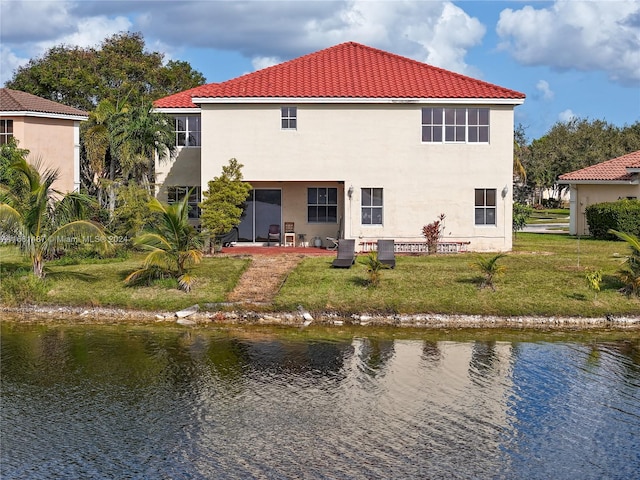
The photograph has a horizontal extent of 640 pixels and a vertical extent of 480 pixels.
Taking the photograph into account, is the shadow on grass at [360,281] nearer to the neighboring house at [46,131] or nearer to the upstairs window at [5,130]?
the neighboring house at [46,131]

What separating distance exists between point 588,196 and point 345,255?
19507mm

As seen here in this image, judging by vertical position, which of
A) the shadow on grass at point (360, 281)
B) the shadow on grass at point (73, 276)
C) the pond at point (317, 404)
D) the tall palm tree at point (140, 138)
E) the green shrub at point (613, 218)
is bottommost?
the pond at point (317, 404)

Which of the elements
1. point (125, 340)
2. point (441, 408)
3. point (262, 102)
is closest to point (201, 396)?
point (441, 408)

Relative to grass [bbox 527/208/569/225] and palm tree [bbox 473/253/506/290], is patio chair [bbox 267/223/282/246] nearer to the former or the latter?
palm tree [bbox 473/253/506/290]

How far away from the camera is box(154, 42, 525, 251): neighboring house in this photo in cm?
3180

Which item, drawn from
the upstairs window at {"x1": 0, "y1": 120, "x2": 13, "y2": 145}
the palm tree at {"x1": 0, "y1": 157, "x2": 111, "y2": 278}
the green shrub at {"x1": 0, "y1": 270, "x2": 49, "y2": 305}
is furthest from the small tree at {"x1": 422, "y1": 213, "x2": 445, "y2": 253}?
the upstairs window at {"x1": 0, "y1": 120, "x2": 13, "y2": 145}

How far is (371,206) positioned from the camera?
1265 inches

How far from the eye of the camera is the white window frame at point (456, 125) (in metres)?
32.1

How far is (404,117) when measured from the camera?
105ft

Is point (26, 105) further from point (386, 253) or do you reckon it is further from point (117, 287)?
point (386, 253)

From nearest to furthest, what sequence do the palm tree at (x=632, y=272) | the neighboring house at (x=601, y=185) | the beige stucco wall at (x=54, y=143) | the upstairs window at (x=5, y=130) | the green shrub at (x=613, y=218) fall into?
the palm tree at (x=632, y=272), the green shrub at (x=613, y=218), the upstairs window at (x=5, y=130), the beige stucco wall at (x=54, y=143), the neighboring house at (x=601, y=185)

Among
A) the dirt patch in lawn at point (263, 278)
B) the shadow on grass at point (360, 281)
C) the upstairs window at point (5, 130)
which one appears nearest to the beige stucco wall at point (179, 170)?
the dirt patch in lawn at point (263, 278)

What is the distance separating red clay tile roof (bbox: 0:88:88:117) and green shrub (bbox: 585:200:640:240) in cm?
2449

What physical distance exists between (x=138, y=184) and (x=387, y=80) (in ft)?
35.4
